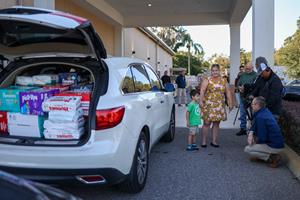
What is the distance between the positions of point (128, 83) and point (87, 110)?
757 millimetres

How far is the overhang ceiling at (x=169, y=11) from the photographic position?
52.9 ft

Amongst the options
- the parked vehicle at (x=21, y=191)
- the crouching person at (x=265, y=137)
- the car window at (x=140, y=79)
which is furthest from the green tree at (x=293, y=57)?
the parked vehicle at (x=21, y=191)

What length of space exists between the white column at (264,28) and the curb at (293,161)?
14.2 feet

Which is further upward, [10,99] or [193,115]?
[10,99]

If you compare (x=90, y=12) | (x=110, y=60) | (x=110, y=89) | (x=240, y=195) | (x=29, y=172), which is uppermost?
(x=90, y=12)

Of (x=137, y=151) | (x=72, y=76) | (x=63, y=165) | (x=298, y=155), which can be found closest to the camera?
(x=63, y=165)

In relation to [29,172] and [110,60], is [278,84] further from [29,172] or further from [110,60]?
[29,172]

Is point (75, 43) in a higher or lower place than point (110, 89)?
higher

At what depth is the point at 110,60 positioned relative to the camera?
15.3ft

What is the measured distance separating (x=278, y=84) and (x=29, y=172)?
4.42 meters

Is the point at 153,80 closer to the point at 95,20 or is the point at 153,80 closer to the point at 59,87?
the point at 59,87

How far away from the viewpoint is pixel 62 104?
4.14 metres

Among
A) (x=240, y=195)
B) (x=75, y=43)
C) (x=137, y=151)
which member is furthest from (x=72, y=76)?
(x=240, y=195)

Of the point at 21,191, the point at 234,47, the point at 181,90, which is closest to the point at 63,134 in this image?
the point at 21,191
